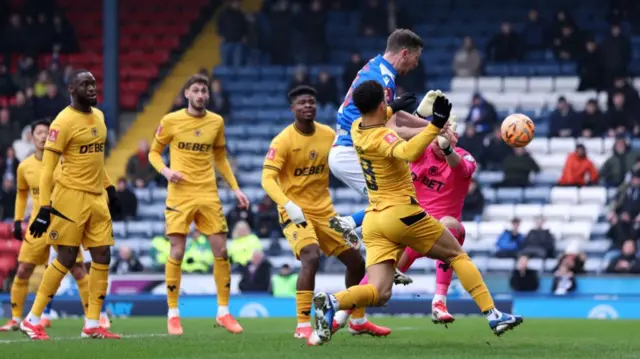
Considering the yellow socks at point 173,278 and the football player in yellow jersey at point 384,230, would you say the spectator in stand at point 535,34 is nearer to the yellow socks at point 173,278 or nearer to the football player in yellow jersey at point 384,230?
the yellow socks at point 173,278

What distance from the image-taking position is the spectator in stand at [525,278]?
21.2 metres

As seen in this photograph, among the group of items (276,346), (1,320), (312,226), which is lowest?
(1,320)

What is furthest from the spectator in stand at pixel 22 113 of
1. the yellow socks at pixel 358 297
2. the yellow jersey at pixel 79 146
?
the yellow socks at pixel 358 297

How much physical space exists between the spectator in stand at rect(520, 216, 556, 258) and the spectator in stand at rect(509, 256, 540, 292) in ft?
4.96

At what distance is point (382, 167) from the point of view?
1153 centimetres

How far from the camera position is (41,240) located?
15.7 m

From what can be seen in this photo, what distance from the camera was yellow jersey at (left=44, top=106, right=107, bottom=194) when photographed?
1316 cm

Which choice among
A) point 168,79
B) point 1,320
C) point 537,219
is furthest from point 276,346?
point 168,79

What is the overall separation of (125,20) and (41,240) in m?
17.1

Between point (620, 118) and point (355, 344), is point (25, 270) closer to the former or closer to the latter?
point (355, 344)

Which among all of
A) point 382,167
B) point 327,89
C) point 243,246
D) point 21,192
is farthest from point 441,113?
point 327,89

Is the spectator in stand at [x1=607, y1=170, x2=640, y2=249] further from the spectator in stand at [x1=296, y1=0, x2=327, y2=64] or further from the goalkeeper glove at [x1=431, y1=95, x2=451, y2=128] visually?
the goalkeeper glove at [x1=431, y1=95, x2=451, y2=128]

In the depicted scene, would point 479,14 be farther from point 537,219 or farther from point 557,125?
point 537,219

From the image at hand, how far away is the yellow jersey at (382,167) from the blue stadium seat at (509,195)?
13509 mm
